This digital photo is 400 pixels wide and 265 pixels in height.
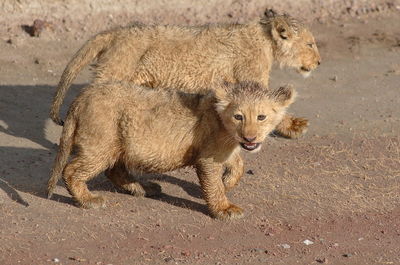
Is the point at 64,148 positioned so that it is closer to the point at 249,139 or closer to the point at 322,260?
the point at 249,139

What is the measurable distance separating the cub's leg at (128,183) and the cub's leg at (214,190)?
0.78 meters

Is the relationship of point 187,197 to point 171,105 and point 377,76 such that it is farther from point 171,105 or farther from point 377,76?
point 377,76

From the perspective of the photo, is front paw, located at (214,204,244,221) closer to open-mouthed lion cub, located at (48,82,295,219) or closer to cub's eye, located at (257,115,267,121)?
open-mouthed lion cub, located at (48,82,295,219)

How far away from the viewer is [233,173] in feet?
30.4

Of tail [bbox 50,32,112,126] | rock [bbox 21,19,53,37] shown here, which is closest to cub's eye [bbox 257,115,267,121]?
tail [bbox 50,32,112,126]

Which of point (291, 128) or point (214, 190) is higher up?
point (214, 190)

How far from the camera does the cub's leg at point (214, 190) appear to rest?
8742 mm


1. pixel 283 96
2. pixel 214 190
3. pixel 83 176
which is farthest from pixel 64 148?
pixel 283 96

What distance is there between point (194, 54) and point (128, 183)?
188 centimetres

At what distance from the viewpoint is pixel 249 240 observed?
843cm

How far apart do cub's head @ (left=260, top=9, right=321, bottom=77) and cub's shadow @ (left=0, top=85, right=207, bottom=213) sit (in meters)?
2.23

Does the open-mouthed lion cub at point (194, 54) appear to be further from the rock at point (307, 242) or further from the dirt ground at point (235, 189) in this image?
the rock at point (307, 242)

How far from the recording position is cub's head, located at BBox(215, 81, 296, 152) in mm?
8484

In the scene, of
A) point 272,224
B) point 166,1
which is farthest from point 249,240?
point 166,1
